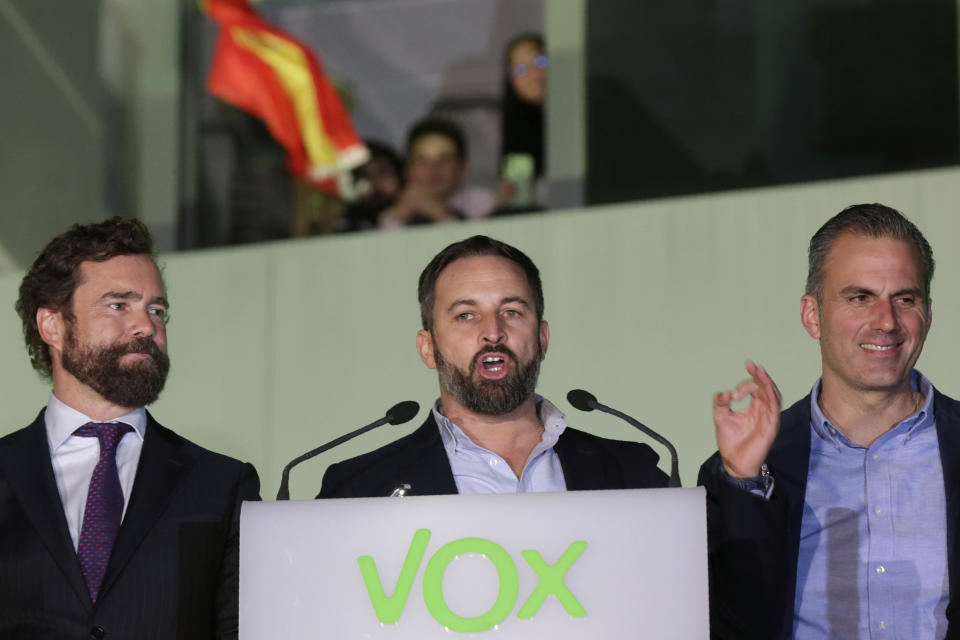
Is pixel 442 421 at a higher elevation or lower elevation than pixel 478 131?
lower

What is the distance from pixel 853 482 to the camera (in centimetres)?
Answer: 255

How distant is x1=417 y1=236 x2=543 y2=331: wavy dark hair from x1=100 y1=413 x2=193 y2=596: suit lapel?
60 cm

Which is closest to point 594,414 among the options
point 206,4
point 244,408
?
point 244,408

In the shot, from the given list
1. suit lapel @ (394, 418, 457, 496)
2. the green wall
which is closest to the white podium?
suit lapel @ (394, 418, 457, 496)

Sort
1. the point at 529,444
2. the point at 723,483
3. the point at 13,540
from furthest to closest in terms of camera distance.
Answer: the point at 529,444, the point at 13,540, the point at 723,483

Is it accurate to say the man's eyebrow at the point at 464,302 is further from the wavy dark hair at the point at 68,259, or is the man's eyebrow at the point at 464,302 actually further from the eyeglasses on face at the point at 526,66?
the eyeglasses on face at the point at 526,66

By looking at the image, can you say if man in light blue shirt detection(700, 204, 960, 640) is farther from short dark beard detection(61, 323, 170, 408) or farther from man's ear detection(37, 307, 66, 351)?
man's ear detection(37, 307, 66, 351)

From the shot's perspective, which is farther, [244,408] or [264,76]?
[264,76]

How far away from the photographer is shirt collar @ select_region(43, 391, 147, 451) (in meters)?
2.74

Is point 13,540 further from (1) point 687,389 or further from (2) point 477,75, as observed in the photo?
(2) point 477,75

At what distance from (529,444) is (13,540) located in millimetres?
1045

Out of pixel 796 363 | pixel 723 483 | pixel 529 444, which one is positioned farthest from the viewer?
pixel 796 363

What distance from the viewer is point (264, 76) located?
20.7ft

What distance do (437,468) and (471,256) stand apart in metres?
0.47
